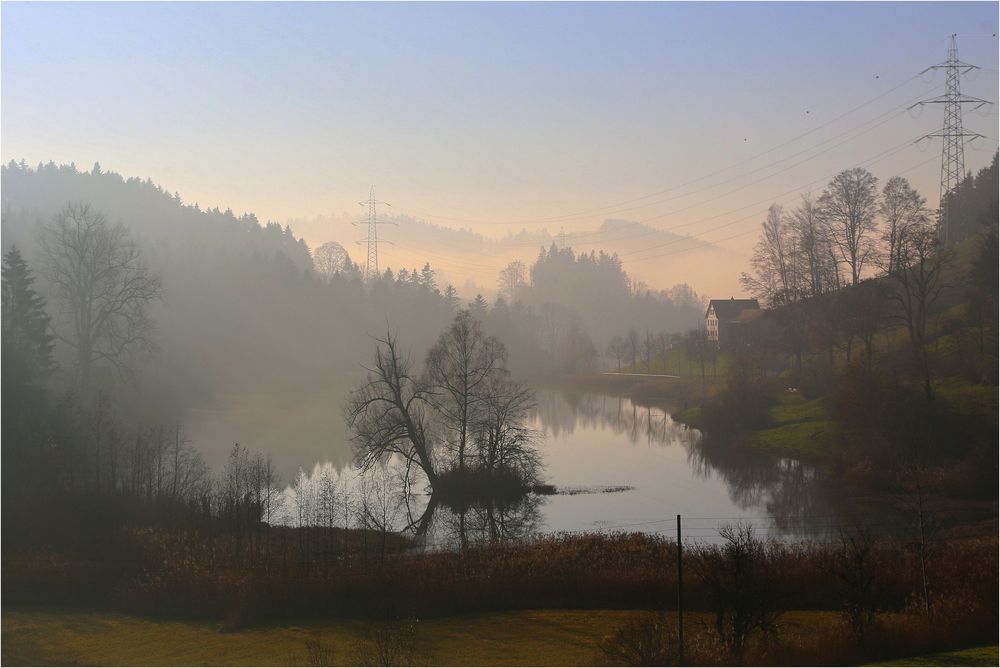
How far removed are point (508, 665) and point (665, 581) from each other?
241 inches

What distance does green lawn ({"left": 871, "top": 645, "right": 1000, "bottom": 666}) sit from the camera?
52.5 feet

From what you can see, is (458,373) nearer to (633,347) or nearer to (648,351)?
(648,351)

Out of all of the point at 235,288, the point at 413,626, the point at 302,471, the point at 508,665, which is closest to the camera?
the point at 508,665

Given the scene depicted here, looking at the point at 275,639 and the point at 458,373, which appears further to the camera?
the point at 458,373

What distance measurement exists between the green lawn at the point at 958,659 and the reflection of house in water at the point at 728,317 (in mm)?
70543

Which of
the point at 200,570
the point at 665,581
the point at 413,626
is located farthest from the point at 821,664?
the point at 200,570

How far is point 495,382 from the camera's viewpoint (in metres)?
39.6

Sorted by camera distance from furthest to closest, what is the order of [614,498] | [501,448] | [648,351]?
[648,351], [501,448], [614,498]

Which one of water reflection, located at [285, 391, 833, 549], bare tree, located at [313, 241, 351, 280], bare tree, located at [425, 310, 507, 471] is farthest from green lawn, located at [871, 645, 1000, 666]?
bare tree, located at [313, 241, 351, 280]

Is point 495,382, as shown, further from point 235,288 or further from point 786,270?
point 235,288

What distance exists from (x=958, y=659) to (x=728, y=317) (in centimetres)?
8375

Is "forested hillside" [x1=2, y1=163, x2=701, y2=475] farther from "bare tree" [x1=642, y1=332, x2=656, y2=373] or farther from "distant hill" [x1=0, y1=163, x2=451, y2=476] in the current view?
"bare tree" [x1=642, y1=332, x2=656, y2=373]

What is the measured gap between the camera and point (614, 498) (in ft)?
114

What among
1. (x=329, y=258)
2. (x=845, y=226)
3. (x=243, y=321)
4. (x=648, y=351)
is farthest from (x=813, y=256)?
(x=329, y=258)
